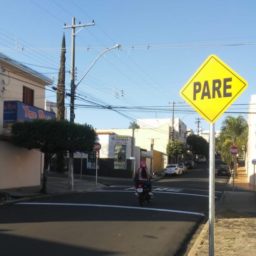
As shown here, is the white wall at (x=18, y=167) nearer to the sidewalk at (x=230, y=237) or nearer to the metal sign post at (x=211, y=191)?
the sidewalk at (x=230, y=237)

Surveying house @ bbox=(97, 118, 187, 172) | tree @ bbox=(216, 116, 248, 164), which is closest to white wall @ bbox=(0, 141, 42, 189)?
house @ bbox=(97, 118, 187, 172)

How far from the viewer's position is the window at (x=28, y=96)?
30.5m

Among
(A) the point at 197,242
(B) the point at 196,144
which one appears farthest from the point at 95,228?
(B) the point at 196,144

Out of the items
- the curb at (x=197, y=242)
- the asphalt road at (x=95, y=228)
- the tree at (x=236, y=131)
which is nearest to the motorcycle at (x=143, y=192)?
the asphalt road at (x=95, y=228)

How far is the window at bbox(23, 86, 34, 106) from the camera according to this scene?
3055cm

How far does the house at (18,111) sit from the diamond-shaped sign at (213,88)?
20.7m

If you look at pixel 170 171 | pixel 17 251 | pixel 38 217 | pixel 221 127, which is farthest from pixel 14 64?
pixel 221 127

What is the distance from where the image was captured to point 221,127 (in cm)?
8300

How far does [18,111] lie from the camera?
28.0 metres

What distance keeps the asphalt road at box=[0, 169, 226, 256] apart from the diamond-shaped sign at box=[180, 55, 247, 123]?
13.3 ft

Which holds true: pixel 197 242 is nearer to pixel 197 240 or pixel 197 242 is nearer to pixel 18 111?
pixel 197 240

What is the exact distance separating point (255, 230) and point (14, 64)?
18.3 m

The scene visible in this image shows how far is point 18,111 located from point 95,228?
610 inches

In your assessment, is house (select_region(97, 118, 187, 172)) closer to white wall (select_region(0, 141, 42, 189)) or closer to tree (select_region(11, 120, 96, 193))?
white wall (select_region(0, 141, 42, 189))
